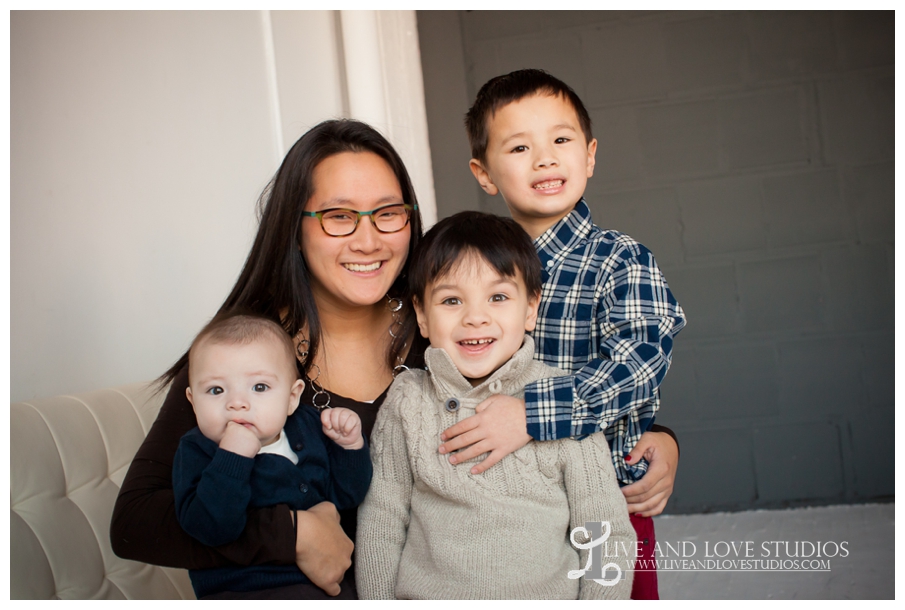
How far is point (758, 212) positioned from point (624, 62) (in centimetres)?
85

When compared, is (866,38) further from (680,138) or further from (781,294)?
(781,294)

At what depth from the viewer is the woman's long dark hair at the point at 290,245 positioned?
5.62 ft

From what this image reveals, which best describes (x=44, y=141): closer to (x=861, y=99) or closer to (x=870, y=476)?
(x=861, y=99)

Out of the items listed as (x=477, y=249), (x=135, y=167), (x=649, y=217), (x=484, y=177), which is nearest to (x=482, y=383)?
(x=477, y=249)

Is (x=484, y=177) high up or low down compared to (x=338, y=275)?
up

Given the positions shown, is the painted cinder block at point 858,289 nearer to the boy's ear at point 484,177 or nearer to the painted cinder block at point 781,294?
the painted cinder block at point 781,294

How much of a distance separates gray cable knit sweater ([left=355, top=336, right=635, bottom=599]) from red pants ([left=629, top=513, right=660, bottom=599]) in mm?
287

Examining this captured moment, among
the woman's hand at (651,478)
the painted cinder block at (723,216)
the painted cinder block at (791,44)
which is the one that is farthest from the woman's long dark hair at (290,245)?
the painted cinder block at (791,44)

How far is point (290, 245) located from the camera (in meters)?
1.73

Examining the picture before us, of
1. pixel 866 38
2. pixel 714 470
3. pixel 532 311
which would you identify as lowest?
pixel 714 470

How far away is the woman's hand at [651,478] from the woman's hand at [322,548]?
0.59 meters

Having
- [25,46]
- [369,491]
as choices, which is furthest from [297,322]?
[25,46]

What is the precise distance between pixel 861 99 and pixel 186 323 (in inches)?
109
